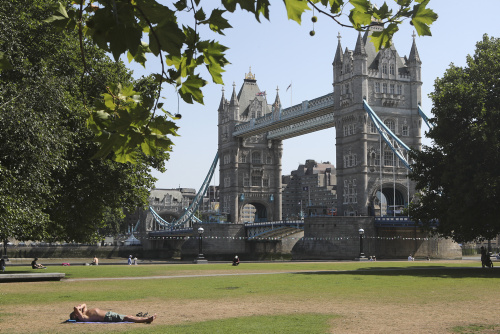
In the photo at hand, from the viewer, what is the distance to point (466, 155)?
36.4 metres

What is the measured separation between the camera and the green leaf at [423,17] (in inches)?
168

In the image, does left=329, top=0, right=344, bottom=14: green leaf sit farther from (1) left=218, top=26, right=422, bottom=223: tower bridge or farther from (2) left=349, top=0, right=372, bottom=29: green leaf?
(1) left=218, top=26, right=422, bottom=223: tower bridge

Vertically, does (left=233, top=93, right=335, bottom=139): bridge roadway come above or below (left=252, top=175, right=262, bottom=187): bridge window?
above

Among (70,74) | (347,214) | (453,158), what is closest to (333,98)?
(347,214)

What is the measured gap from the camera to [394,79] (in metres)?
78.9

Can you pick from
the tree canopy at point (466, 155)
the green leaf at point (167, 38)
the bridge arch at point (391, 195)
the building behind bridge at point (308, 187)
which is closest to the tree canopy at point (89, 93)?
the green leaf at point (167, 38)

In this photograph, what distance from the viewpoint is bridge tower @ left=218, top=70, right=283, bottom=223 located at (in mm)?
107812

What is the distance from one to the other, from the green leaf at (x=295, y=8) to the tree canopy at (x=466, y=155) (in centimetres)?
3195

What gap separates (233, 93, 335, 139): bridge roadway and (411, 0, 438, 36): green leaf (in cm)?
7983

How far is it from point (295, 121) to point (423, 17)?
89.3 m

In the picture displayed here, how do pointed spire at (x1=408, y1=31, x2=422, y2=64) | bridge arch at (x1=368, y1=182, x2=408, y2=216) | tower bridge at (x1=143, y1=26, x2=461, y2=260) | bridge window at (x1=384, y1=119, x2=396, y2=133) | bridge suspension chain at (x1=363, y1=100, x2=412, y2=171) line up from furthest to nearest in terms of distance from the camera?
pointed spire at (x1=408, y1=31, x2=422, y2=64) < bridge window at (x1=384, y1=119, x2=396, y2=133) < bridge arch at (x1=368, y1=182, x2=408, y2=216) < bridge suspension chain at (x1=363, y1=100, x2=412, y2=171) < tower bridge at (x1=143, y1=26, x2=461, y2=260)

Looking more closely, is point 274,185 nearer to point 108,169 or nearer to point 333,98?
point 333,98

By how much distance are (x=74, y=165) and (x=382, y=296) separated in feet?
49.7

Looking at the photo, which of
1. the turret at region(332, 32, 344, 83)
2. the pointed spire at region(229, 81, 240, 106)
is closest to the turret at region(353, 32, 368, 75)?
the turret at region(332, 32, 344, 83)
